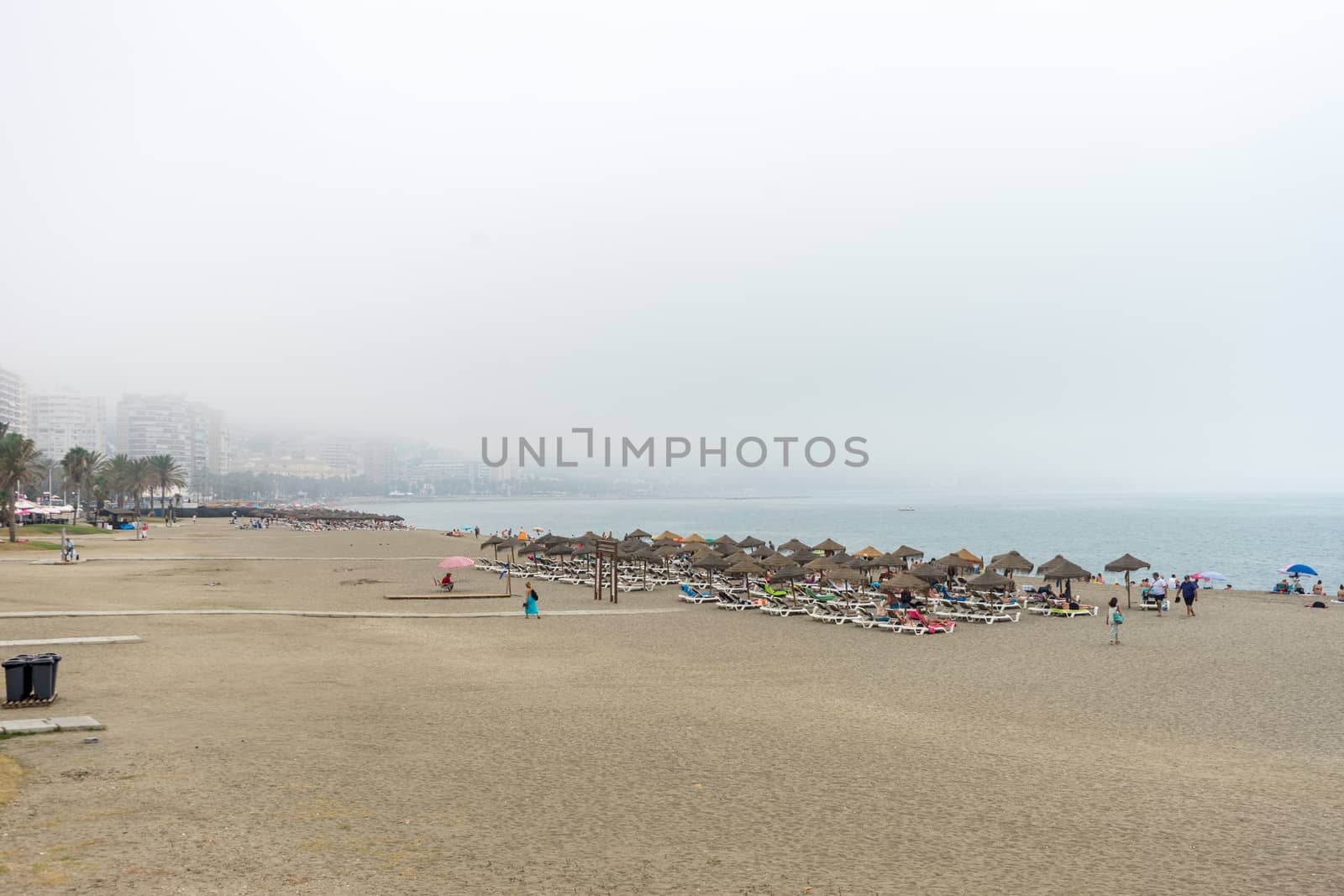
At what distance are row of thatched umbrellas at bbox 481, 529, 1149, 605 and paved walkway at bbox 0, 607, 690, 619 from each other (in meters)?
4.54

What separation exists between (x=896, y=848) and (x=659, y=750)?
11.5 feet

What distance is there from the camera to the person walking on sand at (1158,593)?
84.7 ft

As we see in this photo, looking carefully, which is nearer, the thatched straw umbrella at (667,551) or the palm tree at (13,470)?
the thatched straw umbrella at (667,551)

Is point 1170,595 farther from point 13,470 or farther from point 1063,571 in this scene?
point 13,470

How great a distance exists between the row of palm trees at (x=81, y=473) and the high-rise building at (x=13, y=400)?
89.2m

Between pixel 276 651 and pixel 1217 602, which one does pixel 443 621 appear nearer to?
pixel 276 651

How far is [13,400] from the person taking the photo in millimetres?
187750

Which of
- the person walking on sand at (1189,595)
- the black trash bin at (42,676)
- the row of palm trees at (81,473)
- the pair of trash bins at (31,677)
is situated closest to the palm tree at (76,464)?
the row of palm trees at (81,473)

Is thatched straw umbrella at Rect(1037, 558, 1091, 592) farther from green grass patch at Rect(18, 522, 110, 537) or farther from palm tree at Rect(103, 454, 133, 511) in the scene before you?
palm tree at Rect(103, 454, 133, 511)

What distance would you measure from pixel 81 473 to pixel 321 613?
225ft

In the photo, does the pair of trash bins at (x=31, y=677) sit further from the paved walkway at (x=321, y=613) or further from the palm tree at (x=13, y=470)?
the palm tree at (x=13, y=470)

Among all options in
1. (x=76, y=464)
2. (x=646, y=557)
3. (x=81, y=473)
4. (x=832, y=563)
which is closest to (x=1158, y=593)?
(x=832, y=563)

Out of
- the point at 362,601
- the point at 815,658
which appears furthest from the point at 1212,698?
the point at 362,601

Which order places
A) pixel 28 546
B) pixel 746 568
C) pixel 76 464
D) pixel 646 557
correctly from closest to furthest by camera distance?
pixel 746 568, pixel 646 557, pixel 28 546, pixel 76 464
